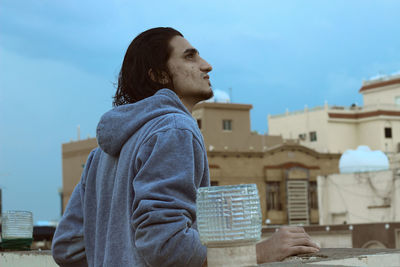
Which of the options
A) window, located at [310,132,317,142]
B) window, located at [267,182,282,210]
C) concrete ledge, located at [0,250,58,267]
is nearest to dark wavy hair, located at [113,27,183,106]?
concrete ledge, located at [0,250,58,267]

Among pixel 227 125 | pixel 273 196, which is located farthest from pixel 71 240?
pixel 227 125

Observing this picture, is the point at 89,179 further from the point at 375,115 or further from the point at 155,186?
the point at 375,115

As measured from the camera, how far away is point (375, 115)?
47812mm

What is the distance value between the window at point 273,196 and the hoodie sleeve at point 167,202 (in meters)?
38.8

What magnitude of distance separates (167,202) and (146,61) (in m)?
0.61

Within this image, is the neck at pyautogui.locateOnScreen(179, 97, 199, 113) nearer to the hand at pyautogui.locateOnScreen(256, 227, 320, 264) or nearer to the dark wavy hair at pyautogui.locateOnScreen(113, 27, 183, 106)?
the dark wavy hair at pyautogui.locateOnScreen(113, 27, 183, 106)

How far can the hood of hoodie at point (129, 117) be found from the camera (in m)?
1.93

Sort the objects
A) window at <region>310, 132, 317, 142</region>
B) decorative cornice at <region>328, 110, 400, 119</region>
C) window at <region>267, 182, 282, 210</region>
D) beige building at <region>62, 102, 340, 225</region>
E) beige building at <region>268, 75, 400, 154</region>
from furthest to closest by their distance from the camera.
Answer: window at <region>310, 132, 317, 142</region>, decorative cornice at <region>328, 110, 400, 119</region>, beige building at <region>268, 75, 400, 154</region>, window at <region>267, 182, 282, 210</region>, beige building at <region>62, 102, 340, 225</region>

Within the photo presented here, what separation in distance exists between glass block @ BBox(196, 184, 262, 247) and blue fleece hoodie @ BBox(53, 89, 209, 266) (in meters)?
0.09

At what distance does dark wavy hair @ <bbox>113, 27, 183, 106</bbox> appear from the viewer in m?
2.14

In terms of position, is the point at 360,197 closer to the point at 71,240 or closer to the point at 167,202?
the point at 71,240

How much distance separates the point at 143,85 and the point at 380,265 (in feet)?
3.04

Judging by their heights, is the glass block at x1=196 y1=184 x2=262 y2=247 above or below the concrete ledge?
above

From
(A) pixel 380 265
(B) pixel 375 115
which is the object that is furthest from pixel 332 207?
(A) pixel 380 265
